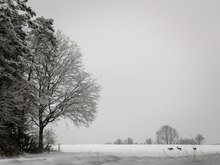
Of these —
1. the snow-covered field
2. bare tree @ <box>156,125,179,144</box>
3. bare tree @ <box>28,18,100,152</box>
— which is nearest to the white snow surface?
the snow-covered field

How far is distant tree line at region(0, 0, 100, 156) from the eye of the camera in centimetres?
1462

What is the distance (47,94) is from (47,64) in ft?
9.48

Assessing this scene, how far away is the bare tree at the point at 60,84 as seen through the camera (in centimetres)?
2059

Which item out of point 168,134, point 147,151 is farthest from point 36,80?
point 168,134

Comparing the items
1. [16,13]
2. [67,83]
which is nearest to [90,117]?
[67,83]

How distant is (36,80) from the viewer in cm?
2141

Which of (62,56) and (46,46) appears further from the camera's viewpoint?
(62,56)

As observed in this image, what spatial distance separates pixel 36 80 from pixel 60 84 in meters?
2.16

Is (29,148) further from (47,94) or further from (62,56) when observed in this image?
(62,56)

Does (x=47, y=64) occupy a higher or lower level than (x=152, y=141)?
higher

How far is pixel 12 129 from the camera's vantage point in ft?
55.6

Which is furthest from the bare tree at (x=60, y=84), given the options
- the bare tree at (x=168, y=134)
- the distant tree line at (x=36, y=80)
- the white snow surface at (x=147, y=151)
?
the bare tree at (x=168, y=134)

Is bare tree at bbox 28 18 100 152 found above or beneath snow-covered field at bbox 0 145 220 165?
above

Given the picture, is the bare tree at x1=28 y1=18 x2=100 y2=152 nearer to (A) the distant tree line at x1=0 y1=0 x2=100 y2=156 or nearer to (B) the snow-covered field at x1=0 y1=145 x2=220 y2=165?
(A) the distant tree line at x1=0 y1=0 x2=100 y2=156
